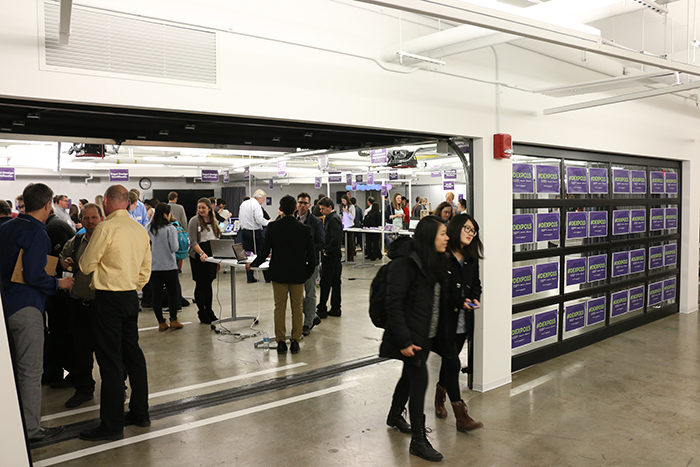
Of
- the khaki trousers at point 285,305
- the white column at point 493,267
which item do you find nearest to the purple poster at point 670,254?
the white column at point 493,267

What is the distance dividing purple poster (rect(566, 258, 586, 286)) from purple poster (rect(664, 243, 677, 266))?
2.25 metres

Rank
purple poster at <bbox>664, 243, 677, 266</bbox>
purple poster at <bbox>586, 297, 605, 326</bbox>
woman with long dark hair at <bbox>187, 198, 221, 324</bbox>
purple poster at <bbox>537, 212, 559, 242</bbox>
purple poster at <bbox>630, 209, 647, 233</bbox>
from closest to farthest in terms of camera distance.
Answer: purple poster at <bbox>537, 212, 559, 242</bbox> < purple poster at <bbox>586, 297, 605, 326</bbox> < purple poster at <bbox>630, 209, 647, 233</bbox> < woman with long dark hair at <bbox>187, 198, 221, 324</bbox> < purple poster at <bbox>664, 243, 677, 266</bbox>

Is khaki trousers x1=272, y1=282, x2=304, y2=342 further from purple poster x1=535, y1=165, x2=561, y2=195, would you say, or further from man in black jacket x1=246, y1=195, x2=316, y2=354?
purple poster x1=535, y1=165, x2=561, y2=195

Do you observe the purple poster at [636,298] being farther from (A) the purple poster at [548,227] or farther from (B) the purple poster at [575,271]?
(A) the purple poster at [548,227]

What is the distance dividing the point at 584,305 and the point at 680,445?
2.40m

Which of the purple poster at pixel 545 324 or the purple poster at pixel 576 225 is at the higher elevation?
the purple poster at pixel 576 225

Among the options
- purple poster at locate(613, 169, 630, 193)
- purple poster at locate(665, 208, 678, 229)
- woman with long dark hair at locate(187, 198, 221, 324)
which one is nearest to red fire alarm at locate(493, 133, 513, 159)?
purple poster at locate(613, 169, 630, 193)

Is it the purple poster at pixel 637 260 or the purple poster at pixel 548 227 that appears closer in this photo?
the purple poster at pixel 548 227

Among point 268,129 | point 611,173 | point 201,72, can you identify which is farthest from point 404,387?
point 611,173

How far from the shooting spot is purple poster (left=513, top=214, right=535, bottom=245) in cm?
477

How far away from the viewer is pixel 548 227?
16.9 ft

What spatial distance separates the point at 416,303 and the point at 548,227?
269cm

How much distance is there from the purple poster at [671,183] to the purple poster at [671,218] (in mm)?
252

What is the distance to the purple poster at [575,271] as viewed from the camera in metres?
5.44
